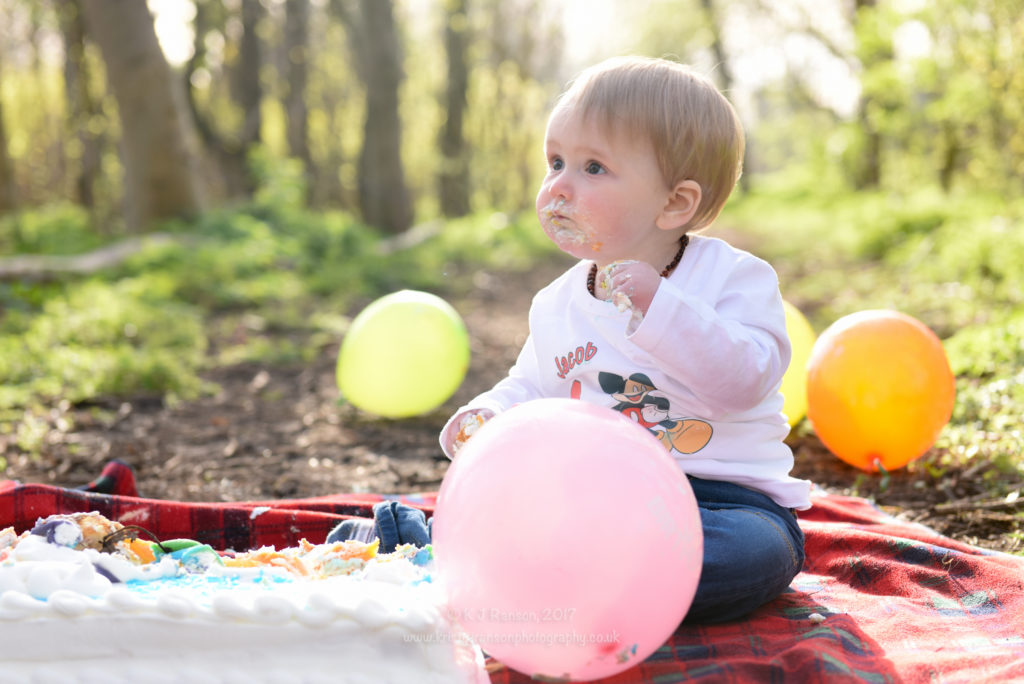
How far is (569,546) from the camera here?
1509 mm

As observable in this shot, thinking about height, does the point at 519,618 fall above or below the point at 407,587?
above

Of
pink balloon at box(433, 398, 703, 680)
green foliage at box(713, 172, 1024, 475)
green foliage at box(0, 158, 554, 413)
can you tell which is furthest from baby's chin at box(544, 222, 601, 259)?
green foliage at box(0, 158, 554, 413)

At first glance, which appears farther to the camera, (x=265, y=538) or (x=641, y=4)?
(x=641, y=4)

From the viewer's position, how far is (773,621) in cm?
199

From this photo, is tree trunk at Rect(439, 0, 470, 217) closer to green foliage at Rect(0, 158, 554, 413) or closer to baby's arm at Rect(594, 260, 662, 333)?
green foliage at Rect(0, 158, 554, 413)

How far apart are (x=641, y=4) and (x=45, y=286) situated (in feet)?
63.6

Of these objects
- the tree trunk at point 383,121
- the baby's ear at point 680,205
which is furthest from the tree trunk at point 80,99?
the baby's ear at point 680,205

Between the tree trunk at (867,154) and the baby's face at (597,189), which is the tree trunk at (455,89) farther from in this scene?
the baby's face at (597,189)

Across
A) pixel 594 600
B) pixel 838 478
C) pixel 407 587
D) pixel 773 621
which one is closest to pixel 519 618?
pixel 594 600

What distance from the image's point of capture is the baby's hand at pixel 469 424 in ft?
6.93

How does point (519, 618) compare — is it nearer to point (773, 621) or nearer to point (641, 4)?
point (773, 621)

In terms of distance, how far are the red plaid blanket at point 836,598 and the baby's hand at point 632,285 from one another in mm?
722

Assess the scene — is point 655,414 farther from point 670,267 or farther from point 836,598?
point 836,598

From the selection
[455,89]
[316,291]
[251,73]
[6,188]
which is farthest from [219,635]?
[455,89]
